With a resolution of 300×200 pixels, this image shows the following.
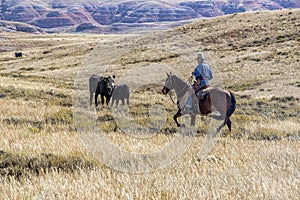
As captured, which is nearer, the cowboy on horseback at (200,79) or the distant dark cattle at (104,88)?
the cowboy on horseback at (200,79)

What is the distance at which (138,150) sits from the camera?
21.4 feet

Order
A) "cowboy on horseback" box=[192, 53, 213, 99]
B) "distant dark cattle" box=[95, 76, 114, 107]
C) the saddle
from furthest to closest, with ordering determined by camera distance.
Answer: "distant dark cattle" box=[95, 76, 114, 107] < the saddle < "cowboy on horseback" box=[192, 53, 213, 99]

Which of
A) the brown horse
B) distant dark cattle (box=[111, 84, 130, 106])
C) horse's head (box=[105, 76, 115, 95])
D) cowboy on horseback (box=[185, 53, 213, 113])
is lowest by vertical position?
distant dark cattle (box=[111, 84, 130, 106])

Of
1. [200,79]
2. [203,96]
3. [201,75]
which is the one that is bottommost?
[203,96]

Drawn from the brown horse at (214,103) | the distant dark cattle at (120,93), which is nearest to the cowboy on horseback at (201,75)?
the brown horse at (214,103)

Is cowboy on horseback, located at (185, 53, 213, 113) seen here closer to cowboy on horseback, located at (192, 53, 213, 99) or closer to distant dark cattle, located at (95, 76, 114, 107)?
cowboy on horseback, located at (192, 53, 213, 99)

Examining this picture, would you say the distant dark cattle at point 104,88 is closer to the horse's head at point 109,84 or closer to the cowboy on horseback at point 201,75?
the horse's head at point 109,84

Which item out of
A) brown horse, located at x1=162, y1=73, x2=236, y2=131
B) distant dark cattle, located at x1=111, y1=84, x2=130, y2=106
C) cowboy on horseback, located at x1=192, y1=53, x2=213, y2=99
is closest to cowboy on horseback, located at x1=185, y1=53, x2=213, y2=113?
cowboy on horseback, located at x1=192, y1=53, x2=213, y2=99

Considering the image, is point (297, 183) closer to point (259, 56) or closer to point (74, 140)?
point (74, 140)

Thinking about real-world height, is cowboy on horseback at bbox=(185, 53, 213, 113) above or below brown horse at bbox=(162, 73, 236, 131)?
above

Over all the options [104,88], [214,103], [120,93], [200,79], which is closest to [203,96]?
[214,103]

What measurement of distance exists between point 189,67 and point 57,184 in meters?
34.5

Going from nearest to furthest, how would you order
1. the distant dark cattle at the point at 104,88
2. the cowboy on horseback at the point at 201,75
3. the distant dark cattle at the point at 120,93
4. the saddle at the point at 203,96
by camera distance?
the cowboy on horseback at the point at 201,75 → the saddle at the point at 203,96 → the distant dark cattle at the point at 104,88 → the distant dark cattle at the point at 120,93

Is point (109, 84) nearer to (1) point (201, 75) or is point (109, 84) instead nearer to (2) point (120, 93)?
(2) point (120, 93)
